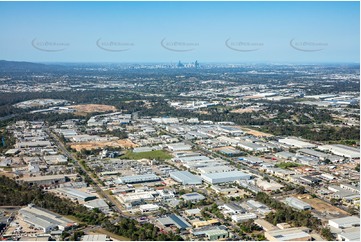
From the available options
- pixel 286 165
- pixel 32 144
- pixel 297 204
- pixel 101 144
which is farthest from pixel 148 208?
pixel 32 144

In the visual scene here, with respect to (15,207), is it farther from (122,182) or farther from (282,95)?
(282,95)

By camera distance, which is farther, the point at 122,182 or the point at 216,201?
the point at 122,182

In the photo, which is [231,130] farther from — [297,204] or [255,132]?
[297,204]

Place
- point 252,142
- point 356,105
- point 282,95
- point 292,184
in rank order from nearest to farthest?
point 292,184, point 252,142, point 356,105, point 282,95

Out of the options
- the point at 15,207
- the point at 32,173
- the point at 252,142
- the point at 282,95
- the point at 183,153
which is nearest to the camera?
the point at 15,207

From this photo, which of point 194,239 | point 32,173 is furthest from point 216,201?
point 32,173
